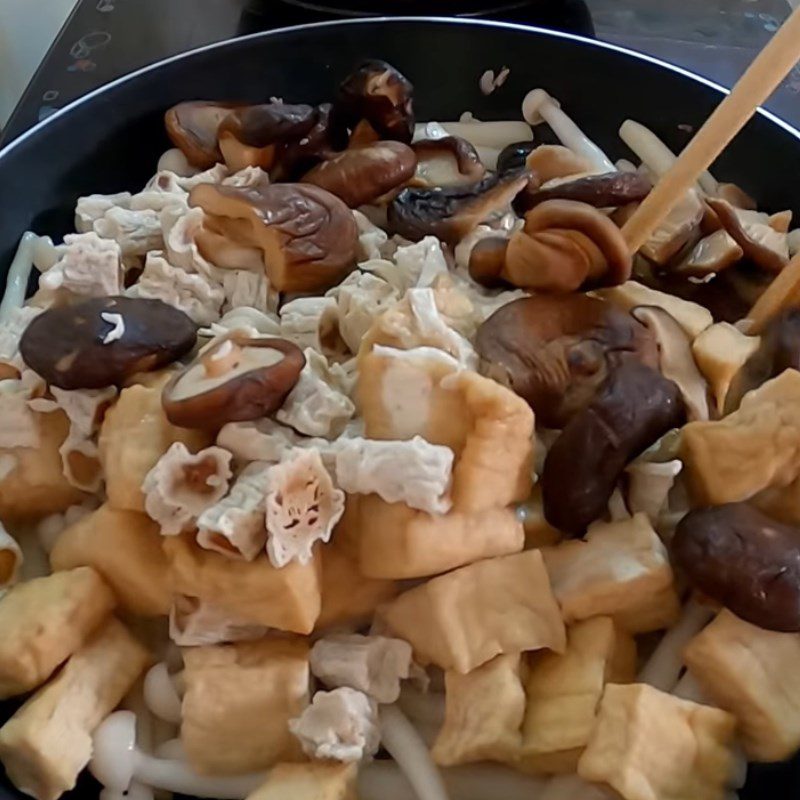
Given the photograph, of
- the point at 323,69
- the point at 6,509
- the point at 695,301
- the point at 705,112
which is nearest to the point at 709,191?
the point at 705,112

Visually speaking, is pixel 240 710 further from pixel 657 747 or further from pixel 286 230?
pixel 286 230

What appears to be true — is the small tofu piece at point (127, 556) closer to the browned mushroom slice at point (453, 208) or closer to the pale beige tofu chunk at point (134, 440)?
the pale beige tofu chunk at point (134, 440)

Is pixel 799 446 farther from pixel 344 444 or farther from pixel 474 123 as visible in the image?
pixel 474 123

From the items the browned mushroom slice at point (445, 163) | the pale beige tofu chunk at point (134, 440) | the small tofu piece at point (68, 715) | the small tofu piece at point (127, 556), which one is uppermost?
the browned mushroom slice at point (445, 163)

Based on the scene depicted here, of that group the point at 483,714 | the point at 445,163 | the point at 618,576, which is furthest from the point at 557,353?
the point at 445,163

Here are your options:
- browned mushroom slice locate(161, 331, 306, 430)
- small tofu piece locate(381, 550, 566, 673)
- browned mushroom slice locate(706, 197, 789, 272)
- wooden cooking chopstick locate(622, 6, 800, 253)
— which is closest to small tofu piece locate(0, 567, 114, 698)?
browned mushroom slice locate(161, 331, 306, 430)

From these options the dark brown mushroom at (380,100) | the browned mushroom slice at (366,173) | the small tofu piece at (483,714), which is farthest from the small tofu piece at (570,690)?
the dark brown mushroom at (380,100)
